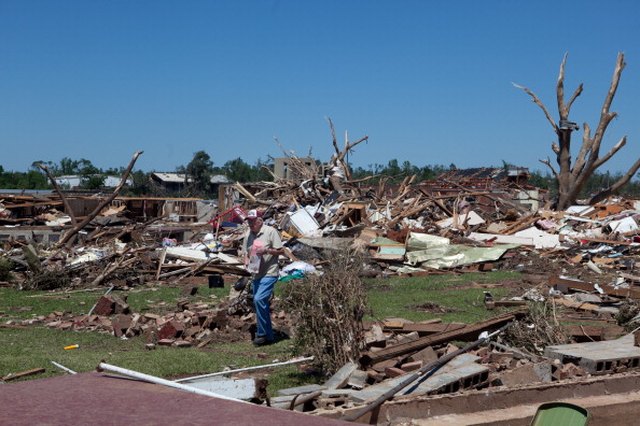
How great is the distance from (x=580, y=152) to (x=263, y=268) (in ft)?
79.6

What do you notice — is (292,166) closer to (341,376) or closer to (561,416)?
(341,376)

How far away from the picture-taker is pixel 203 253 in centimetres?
1984

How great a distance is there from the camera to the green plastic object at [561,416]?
12.6ft

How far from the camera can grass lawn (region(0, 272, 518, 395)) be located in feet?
29.0

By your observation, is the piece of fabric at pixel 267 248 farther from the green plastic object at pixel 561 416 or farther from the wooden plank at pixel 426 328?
the green plastic object at pixel 561 416

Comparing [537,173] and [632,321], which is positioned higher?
[537,173]

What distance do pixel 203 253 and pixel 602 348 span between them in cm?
1286

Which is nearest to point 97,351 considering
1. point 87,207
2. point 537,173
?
point 87,207

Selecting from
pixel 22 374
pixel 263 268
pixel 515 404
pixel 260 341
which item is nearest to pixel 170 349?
pixel 260 341

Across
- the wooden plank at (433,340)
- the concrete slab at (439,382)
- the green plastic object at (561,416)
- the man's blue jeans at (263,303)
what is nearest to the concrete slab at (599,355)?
the wooden plank at (433,340)

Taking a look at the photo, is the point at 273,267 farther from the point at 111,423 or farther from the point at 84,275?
the point at 84,275

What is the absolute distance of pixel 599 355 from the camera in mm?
8023

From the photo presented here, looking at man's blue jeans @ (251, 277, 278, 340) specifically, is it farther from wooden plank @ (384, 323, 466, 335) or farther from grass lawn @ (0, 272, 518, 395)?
wooden plank @ (384, 323, 466, 335)

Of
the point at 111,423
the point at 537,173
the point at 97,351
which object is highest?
the point at 537,173
